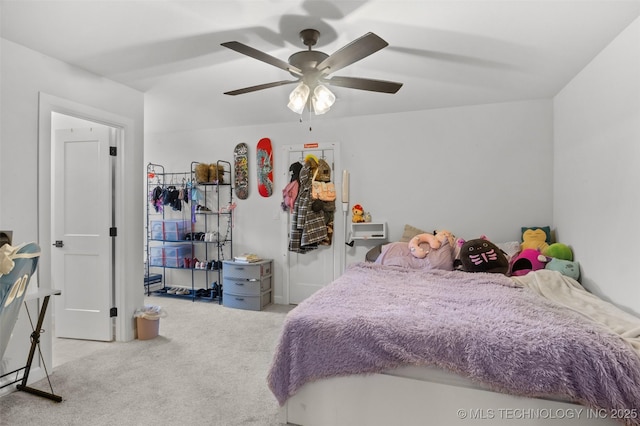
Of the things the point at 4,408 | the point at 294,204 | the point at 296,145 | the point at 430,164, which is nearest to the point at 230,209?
the point at 294,204

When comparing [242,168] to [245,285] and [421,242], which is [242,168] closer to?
[245,285]

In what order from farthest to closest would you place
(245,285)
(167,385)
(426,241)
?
(245,285) → (426,241) → (167,385)

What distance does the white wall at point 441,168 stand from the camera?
144 inches

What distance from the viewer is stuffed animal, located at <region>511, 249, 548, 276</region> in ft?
10.2

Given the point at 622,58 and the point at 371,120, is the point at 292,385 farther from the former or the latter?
the point at 371,120

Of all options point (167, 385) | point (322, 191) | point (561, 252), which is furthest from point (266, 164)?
point (561, 252)

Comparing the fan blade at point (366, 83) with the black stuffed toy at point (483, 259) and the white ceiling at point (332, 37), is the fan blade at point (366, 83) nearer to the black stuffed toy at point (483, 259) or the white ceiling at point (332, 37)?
the white ceiling at point (332, 37)

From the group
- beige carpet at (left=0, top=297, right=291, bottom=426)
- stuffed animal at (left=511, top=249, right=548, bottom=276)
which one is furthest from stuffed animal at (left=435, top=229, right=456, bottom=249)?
beige carpet at (left=0, top=297, right=291, bottom=426)

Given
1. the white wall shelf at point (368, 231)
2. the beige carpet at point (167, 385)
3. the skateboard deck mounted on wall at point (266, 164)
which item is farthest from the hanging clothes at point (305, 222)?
the beige carpet at point (167, 385)

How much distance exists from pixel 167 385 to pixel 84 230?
179 centimetres

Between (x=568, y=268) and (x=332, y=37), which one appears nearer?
(x=332, y=37)

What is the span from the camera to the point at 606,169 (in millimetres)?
2482

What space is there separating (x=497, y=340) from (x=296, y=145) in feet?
11.3

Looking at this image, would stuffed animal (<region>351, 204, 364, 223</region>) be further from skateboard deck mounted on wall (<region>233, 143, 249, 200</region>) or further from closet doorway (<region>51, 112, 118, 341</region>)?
closet doorway (<region>51, 112, 118, 341</region>)
